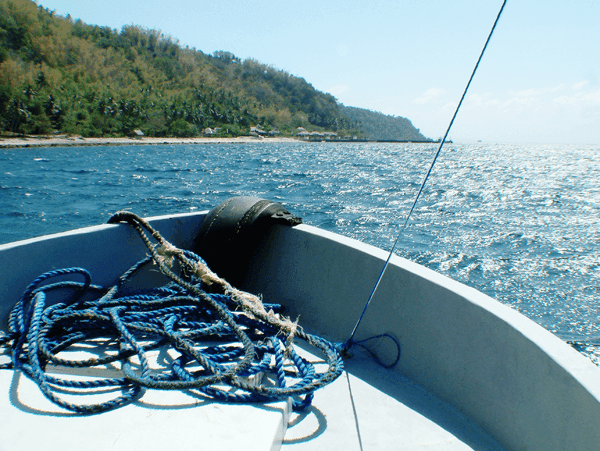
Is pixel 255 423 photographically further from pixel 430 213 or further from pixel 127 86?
pixel 127 86

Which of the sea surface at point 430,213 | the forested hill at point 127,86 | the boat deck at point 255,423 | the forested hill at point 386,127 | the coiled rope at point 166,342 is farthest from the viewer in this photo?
the forested hill at point 386,127

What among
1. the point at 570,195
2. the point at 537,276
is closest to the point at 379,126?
the point at 570,195

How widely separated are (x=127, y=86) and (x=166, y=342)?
7777cm

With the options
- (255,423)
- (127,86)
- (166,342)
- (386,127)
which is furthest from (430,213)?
(386,127)

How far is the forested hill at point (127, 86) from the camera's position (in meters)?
45.2

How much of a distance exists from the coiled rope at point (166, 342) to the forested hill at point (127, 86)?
45.6 meters

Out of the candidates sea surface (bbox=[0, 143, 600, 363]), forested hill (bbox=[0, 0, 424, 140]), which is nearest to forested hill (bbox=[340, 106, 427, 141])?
forested hill (bbox=[0, 0, 424, 140])

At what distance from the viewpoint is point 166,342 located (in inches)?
65.4

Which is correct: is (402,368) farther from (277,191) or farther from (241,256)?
(277,191)

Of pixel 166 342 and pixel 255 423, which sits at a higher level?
pixel 255 423

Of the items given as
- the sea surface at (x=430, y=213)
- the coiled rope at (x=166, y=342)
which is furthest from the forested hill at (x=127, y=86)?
the coiled rope at (x=166, y=342)

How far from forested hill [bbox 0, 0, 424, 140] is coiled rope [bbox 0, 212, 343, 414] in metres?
45.6

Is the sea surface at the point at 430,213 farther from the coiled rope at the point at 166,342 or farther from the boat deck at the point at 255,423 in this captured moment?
the coiled rope at the point at 166,342

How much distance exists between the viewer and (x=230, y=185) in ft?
57.5
